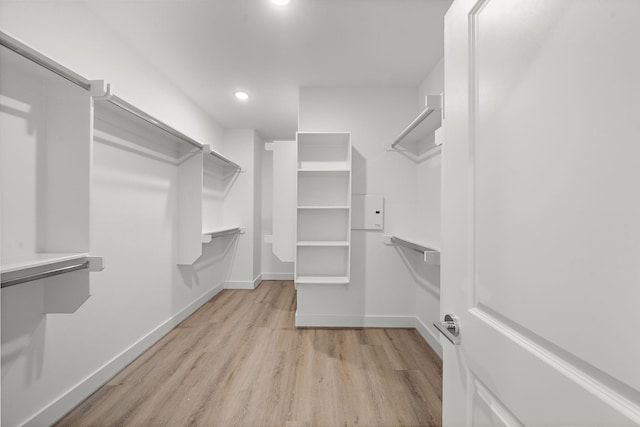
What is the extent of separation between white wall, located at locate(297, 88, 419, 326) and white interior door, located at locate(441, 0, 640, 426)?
2.10 m

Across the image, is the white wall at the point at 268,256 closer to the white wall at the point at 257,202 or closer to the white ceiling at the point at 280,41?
the white wall at the point at 257,202

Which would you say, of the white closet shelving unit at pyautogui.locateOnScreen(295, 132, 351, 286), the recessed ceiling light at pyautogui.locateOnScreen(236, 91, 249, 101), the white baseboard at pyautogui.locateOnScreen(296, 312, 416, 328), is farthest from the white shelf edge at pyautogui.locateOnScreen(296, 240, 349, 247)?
the recessed ceiling light at pyautogui.locateOnScreen(236, 91, 249, 101)

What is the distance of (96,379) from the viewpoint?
1.78 metres

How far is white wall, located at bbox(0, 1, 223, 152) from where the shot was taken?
4.56ft

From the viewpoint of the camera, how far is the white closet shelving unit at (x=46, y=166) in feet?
4.19

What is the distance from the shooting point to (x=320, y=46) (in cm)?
214

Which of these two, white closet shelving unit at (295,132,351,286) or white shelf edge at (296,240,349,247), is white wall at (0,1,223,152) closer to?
white closet shelving unit at (295,132,351,286)

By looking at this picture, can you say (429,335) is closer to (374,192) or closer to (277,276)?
(374,192)

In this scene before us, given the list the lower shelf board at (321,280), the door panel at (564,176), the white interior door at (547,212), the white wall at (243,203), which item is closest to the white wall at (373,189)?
the lower shelf board at (321,280)

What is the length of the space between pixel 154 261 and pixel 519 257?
262cm

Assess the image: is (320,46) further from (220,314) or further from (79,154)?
(220,314)

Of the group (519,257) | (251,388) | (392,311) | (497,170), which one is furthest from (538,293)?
(392,311)

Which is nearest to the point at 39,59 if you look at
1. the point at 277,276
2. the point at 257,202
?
the point at 257,202

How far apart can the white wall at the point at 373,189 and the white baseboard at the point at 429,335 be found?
0.17 m
